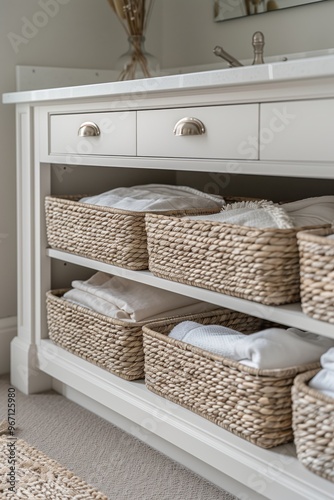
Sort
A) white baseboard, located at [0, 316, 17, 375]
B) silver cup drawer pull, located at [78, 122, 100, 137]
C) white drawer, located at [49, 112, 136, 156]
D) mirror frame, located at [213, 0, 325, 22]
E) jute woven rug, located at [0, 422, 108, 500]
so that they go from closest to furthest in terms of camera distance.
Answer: jute woven rug, located at [0, 422, 108, 500] < white drawer, located at [49, 112, 136, 156] < silver cup drawer pull, located at [78, 122, 100, 137] < mirror frame, located at [213, 0, 325, 22] < white baseboard, located at [0, 316, 17, 375]

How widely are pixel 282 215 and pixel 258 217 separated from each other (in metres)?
0.06

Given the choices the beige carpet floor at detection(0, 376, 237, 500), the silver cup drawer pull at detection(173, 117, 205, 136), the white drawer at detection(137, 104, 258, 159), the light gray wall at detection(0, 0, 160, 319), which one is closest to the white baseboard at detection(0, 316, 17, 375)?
the light gray wall at detection(0, 0, 160, 319)

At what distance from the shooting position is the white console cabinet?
1325 mm

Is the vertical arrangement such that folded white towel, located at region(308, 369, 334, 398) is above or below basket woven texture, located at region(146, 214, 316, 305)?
below

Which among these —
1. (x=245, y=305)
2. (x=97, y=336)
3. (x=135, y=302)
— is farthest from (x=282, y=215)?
(x=97, y=336)

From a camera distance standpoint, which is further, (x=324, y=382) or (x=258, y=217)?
(x=258, y=217)

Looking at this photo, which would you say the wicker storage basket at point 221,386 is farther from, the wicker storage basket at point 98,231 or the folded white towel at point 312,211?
the folded white towel at point 312,211

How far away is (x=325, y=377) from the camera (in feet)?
4.36

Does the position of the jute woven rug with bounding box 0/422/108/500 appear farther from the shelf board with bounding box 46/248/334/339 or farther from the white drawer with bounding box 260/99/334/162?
the white drawer with bounding box 260/99/334/162

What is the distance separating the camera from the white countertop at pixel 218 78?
1.25m

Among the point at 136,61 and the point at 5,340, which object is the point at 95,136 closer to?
the point at 136,61

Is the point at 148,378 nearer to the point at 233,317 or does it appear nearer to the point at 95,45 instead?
the point at 233,317

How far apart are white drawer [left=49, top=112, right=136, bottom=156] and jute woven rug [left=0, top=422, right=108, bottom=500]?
31.6 inches

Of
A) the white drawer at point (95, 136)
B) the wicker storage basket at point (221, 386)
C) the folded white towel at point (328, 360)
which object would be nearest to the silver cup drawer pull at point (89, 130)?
the white drawer at point (95, 136)
